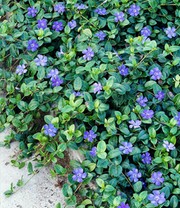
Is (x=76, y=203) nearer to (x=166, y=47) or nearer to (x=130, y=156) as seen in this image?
(x=130, y=156)

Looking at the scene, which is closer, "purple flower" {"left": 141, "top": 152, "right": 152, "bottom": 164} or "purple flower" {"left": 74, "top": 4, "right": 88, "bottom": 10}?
"purple flower" {"left": 141, "top": 152, "right": 152, "bottom": 164}

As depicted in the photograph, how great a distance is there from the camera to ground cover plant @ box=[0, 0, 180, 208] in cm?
216

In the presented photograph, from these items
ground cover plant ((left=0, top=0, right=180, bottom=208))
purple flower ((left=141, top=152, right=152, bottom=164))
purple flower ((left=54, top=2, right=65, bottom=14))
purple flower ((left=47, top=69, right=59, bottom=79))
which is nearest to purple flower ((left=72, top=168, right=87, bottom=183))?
ground cover plant ((left=0, top=0, right=180, bottom=208))

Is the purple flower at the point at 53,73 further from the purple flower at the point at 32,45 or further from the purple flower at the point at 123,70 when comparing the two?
the purple flower at the point at 123,70

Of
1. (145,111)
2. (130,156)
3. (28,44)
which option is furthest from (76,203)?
(28,44)

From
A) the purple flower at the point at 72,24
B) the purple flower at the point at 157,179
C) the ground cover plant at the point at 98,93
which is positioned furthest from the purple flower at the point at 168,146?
the purple flower at the point at 72,24

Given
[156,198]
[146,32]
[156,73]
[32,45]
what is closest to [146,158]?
[156,198]

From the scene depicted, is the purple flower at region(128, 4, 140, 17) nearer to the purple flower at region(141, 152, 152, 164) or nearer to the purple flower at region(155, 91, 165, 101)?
the purple flower at region(155, 91, 165, 101)

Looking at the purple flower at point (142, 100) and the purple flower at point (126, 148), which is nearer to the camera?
the purple flower at point (126, 148)

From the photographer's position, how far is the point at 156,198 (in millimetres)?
2064

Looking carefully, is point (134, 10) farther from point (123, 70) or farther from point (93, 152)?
point (93, 152)

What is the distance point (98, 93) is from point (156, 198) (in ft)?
1.88

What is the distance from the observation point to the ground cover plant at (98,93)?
2.16 m

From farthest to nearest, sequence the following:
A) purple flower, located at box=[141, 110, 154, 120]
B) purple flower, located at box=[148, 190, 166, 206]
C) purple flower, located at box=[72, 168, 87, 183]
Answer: purple flower, located at box=[141, 110, 154, 120]
purple flower, located at box=[72, 168, 87, 183]
purple flower, located at box=[148, 190, 166, 206]
